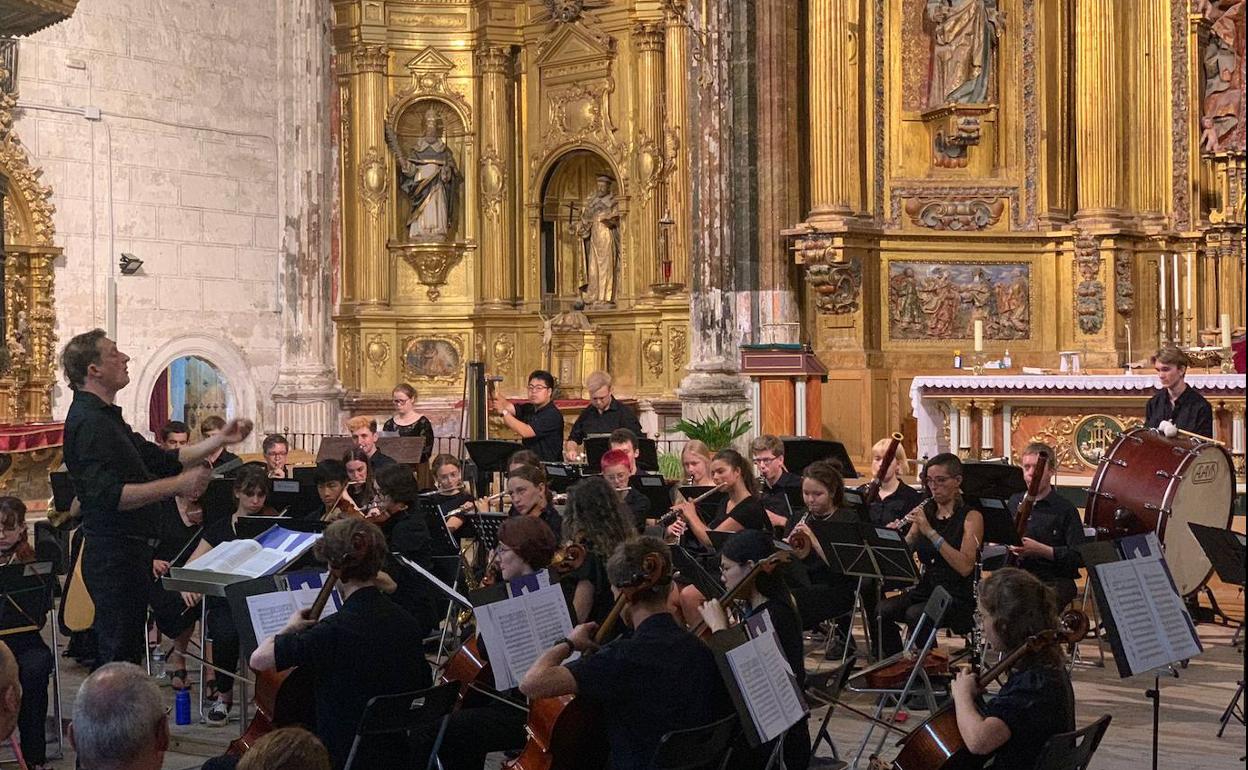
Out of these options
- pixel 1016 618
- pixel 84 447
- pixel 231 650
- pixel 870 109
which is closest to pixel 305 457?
pixel 870 109

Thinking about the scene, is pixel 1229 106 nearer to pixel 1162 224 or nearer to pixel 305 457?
pixel 1162 224

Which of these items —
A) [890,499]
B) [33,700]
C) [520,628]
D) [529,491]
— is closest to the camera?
[520,628]

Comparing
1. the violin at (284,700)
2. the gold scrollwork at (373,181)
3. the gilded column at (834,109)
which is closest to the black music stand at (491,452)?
the gilded column at (834,109)

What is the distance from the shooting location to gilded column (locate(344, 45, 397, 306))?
2100cm

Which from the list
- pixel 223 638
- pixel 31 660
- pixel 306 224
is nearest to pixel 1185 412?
pixel 223 638

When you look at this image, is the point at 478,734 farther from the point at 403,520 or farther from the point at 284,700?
the point at 403,520

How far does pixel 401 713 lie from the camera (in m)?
5.52

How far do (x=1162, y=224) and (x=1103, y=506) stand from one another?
23.6 feet

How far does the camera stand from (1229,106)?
16.3 m

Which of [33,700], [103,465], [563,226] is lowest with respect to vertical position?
[33,700]

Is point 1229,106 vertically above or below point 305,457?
above

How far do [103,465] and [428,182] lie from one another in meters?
14.4

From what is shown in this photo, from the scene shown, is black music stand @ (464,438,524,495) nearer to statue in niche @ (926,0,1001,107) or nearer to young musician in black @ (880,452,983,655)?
young musician in black @ (880,452,983,655)

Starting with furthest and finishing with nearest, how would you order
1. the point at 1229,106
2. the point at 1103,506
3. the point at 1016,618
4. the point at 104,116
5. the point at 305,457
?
the point at 104,116
the point at 305,457
the point at 1229,106
the point at 1103,506
the point at 1016,618
